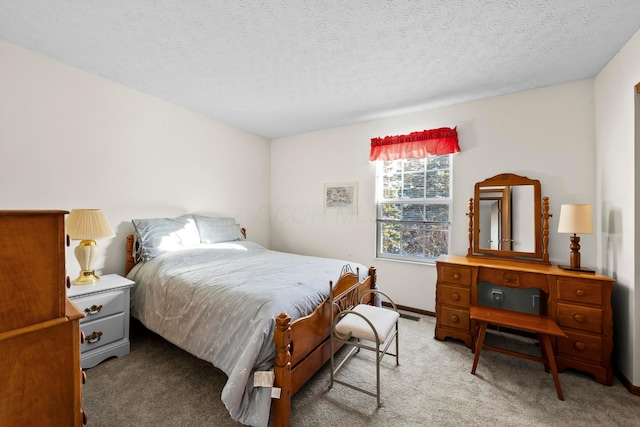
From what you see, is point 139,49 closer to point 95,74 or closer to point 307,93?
point 95,74

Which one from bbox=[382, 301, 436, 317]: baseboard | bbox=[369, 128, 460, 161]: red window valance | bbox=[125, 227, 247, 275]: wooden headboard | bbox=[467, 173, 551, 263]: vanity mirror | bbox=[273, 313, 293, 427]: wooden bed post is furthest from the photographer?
bbox=[382, 301, 436, 317]: baseboard

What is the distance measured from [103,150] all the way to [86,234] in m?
0.95

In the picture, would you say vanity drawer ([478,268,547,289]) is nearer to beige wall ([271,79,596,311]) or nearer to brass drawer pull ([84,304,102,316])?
beige wall ([271,79,596,311])

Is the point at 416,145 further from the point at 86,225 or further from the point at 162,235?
the point at 86,225

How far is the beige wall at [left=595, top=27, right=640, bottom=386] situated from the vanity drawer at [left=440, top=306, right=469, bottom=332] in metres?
1.03

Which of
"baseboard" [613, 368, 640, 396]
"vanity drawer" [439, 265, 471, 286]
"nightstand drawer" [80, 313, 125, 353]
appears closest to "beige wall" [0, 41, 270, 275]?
"nightstand drawer" [80, 313, 125, 353]

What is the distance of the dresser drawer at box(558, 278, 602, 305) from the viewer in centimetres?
199

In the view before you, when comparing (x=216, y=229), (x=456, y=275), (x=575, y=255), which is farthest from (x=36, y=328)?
(x=575, y=255)

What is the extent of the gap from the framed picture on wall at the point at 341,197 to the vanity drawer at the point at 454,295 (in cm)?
156

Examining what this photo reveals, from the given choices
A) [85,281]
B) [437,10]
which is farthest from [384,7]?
[85,281]

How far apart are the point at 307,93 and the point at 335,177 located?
53.2 inches

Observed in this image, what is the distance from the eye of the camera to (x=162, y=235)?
2734 mm

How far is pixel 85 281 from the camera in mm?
2199

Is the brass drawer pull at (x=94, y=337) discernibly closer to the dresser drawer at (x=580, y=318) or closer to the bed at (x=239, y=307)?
the bed at (x=239, y=307)
